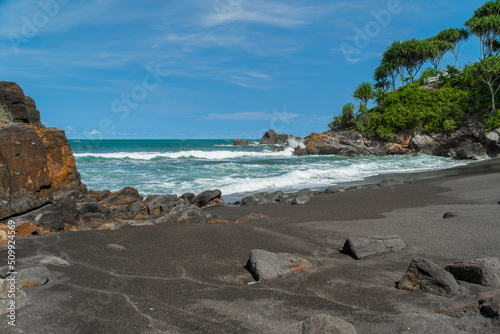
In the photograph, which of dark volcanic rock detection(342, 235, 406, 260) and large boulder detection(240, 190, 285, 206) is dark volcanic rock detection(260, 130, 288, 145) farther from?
dark volcanic rock detection(342, 235, 406, 260)

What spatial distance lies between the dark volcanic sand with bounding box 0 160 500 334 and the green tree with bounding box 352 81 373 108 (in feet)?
138

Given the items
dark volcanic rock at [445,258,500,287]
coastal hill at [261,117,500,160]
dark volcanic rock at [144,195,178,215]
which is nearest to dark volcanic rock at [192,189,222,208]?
dark volcanic rock at [144,195,178,215]

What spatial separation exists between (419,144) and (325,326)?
37.0 metres

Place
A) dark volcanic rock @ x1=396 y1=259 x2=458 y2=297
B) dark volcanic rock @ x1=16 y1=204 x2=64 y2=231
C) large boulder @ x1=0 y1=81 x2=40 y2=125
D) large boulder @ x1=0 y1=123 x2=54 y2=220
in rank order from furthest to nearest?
large boulder @ x1=0 y1=81 x2=40 y2=125 < dark volcanic rock @ x1=16 y1=204 x2=64 y2=231 < large boulder @ x1=0 y1=123 x2=54 y2=220 < dark volcanic rock @ x1=396 y1=259 x2=458 y2=297

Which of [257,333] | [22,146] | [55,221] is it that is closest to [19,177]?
[22,146]

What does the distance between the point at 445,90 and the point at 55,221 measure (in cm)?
4016

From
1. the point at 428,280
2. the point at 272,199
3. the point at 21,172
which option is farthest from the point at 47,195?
the point at 428,280

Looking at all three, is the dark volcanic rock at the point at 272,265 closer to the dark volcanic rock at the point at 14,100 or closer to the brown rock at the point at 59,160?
the brown rock at the point at 59,160

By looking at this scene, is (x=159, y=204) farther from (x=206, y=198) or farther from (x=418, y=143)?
(x=418, y=143)

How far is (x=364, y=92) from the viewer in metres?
45.8

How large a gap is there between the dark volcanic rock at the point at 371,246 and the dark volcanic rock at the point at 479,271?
1048 millimetres

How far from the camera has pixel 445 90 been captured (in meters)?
36.8

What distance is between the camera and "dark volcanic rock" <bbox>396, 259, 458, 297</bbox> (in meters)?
2.94

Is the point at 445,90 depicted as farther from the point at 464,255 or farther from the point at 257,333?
A: the point at 257,333
